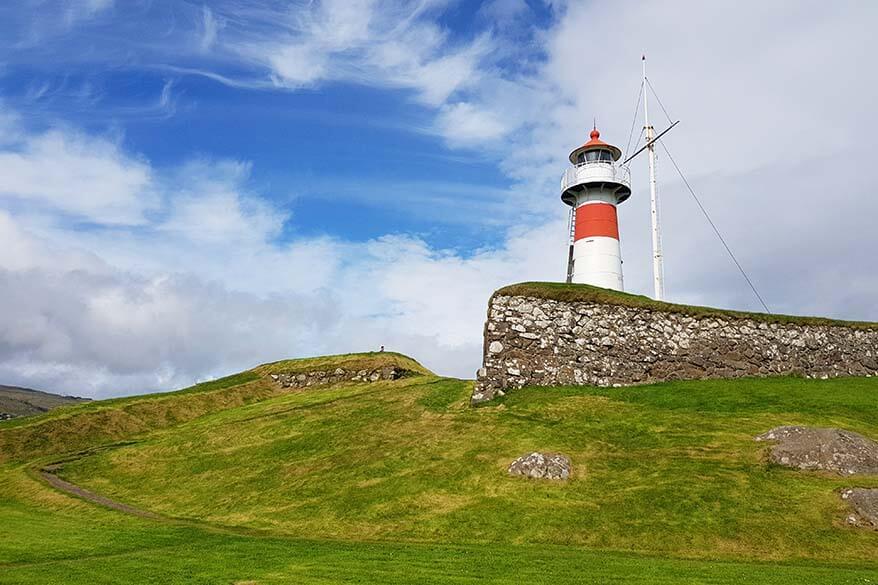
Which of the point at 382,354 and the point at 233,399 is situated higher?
the point at 382,354

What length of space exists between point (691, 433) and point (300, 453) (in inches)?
750

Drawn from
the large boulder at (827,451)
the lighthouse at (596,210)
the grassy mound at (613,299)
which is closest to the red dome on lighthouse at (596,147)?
the lighthouse at (596,210)

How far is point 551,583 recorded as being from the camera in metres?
13.8

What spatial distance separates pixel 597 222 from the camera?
42688 millimetres

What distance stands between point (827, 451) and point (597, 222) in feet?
79.3

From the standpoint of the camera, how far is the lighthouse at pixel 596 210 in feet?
137

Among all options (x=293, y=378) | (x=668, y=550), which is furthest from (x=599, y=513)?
(x=293, y=378)

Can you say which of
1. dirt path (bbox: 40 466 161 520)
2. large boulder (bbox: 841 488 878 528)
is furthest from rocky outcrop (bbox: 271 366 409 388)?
large boulder (bbox: 841 488 878 528)

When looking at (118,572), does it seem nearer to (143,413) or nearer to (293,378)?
(143,413)

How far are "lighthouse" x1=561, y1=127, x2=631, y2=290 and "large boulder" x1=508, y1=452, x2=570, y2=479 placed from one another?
66.0ft

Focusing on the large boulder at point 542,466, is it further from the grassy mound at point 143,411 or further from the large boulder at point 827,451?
the grassy mound at point 143,411

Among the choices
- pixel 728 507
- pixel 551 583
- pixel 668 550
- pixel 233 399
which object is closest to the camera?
pixel 551 583

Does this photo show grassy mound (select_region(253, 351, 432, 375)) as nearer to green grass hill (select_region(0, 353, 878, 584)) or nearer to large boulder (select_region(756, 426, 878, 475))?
green grass hill (select_region(0, 353, 878, 584))

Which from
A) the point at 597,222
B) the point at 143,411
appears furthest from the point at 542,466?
the point at 143,411
